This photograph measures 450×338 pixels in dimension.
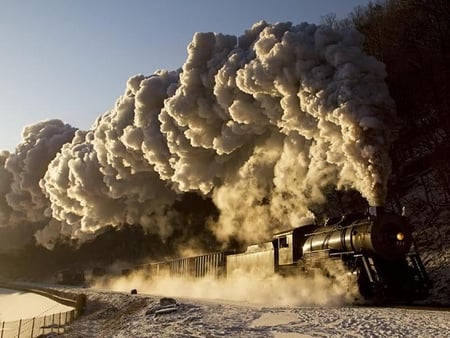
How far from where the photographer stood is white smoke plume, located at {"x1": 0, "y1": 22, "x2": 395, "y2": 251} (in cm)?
1769

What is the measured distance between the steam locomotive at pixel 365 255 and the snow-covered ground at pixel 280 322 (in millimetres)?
1447

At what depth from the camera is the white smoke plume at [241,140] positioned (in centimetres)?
1769

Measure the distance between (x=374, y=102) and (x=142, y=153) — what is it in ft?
62.7

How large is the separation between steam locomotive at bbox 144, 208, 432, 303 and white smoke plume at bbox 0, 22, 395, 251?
1629mm

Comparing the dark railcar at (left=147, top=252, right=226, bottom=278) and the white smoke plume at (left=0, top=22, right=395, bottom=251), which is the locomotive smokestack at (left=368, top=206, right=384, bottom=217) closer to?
the white smoke plume at (left=0, top=22, right=395, bottom=251)

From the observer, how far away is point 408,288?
13547mm

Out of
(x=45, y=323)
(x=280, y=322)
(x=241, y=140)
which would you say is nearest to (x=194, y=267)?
(x=241, y=140)

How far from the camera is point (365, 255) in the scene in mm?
13680

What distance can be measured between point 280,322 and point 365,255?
13.2ft

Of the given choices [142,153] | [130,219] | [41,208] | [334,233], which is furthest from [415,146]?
[41,208]

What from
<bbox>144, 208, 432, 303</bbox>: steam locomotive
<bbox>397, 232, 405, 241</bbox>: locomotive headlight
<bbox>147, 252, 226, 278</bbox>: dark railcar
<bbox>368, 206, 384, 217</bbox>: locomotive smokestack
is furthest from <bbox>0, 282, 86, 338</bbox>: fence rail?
<bbox>397, 232, 405, 241</bbox>: locomotive headlight

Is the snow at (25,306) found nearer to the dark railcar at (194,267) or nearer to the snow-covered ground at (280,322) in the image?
the dark railcar at (194,267)

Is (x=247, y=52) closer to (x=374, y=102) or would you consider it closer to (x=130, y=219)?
(x=374, y=102)

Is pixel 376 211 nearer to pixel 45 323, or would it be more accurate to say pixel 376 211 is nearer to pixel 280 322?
pixel 280 322
